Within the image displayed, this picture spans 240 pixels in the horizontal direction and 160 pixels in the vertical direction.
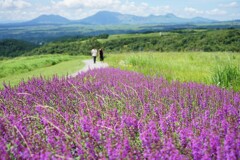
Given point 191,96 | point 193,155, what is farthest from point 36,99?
point 193,155

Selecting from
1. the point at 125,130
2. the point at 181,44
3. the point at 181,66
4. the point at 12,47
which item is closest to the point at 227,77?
the point at 181,66

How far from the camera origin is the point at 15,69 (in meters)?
34.8

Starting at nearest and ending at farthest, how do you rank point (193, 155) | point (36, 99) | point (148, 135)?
point (193, 155)
point (148, 135)
point (36, 99)

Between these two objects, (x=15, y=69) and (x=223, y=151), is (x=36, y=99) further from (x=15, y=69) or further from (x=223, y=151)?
(x=15, y=69)

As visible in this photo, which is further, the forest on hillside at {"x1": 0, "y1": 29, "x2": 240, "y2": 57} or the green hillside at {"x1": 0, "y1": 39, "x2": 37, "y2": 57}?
the green hillside at {"x1": 0, "y1": 39, "x2": 37, "y2": 57}

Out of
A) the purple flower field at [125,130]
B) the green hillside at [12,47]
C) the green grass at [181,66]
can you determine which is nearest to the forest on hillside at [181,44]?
the green hillside at [12,47]

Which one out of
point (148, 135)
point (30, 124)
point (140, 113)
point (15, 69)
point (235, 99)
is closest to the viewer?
point (148, 135)

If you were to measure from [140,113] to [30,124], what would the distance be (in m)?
2.00

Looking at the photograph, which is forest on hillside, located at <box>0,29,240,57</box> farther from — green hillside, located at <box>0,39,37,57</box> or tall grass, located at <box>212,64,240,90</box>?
tall grass, located at <box>212,64,240,90</box>

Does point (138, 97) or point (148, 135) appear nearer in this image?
point (148, 135)

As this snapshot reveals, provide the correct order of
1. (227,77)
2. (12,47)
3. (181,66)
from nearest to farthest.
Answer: (227,77)
(181,66)
(12,47)

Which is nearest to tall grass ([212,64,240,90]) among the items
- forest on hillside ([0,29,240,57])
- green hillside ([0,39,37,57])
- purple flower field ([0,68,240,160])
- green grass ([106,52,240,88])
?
green grass ([106,52,240,88])

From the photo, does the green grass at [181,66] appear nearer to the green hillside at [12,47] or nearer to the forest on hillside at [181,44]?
the forest on hillside at [181,44]

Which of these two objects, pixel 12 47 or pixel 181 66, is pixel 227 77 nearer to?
pixel 181 66
